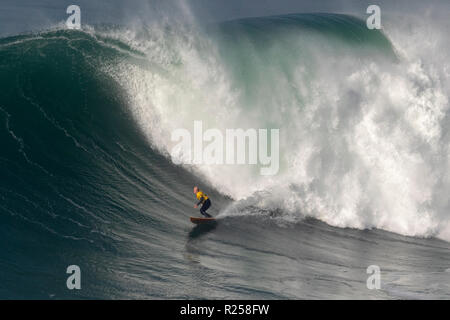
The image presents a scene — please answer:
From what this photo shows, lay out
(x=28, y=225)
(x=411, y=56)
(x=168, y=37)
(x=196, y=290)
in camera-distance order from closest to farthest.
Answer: (x=196, y=290), (x=28, y=225), (x=168, y=37), (x=411, y=56)

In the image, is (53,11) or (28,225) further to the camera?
(53,11)

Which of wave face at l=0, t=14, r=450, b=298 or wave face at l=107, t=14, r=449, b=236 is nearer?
wave face at l=0, t=14, r=450, b=298

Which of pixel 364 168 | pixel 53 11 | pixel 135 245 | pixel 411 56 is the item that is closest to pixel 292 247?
pixel 135 245

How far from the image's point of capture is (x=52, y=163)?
464 inches

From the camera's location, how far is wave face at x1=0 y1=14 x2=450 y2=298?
10545mm

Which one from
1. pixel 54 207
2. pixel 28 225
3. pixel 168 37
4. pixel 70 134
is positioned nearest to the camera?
pixel 28 225

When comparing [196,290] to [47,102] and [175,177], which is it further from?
[47,102]

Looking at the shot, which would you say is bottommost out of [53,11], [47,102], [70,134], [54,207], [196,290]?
[196,290]

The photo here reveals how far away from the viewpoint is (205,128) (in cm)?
1553

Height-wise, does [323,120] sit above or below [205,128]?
above

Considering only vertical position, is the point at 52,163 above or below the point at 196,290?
above

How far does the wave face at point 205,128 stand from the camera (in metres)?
10.5

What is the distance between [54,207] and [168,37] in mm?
8189

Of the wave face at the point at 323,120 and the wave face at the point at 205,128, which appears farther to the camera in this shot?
the wave face at the point at 323,120
